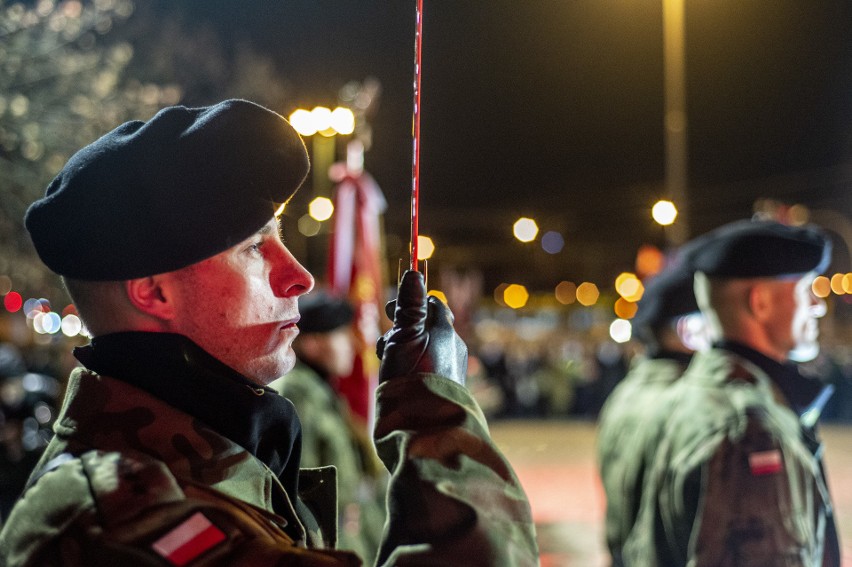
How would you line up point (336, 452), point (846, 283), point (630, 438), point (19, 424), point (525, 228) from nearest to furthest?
point (630, 438) < point (336, 452) < point (19, 424) < point (846, 283) < point (525, 228)

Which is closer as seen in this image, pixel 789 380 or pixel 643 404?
pixel 789 380

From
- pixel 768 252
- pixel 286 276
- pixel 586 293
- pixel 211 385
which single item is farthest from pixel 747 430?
pixel 586 293

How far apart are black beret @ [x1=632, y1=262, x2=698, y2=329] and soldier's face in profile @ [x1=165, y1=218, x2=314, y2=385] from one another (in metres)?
4.20

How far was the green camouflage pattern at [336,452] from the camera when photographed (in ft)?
18.0

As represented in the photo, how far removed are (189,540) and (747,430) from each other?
240 cm

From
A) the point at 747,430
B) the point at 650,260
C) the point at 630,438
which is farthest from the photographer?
the point at 650,260

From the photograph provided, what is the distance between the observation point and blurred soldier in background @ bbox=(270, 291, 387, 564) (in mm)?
5520

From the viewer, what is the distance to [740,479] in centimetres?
315

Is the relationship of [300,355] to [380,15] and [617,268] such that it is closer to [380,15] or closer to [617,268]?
[380,15]

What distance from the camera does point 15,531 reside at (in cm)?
150

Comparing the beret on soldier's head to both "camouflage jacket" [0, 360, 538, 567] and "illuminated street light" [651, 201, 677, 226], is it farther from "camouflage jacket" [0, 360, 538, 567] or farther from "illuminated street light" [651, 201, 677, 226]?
"illuminated street light" [651, 201, 677, 226]

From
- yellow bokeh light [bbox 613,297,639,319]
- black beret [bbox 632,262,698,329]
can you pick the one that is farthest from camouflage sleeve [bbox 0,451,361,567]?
yellow bokeh light [bbox 613,297,639,319]

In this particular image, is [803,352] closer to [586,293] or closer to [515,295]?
[515,295]

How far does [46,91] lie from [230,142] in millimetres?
8749
